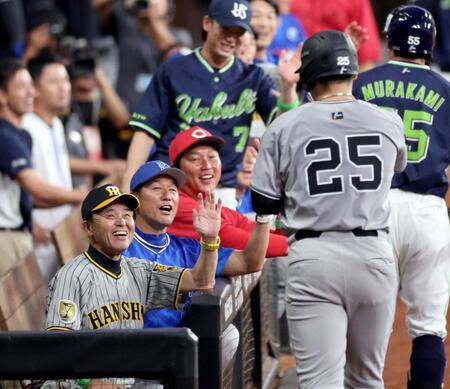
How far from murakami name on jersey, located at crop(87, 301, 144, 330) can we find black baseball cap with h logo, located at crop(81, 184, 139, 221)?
35cm

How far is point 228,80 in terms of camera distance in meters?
6.30

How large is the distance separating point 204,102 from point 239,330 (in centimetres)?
144

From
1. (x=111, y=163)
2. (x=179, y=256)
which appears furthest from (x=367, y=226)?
(x=111, y=163)

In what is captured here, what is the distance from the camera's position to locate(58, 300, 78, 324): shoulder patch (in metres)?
4.39

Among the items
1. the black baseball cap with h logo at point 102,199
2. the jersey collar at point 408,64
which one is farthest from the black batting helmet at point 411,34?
the black baseball cap with h logo at point 102,199

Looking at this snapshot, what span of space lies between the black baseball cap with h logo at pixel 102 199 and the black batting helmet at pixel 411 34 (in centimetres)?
153

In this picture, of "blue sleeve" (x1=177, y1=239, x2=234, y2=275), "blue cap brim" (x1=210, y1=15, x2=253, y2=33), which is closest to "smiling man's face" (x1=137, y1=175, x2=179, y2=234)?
"blue sleeve" (x1=177, y1=239, x2=234, y2=275)

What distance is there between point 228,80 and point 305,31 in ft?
12.7

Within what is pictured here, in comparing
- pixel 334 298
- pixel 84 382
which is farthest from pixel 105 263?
pixel 84 382

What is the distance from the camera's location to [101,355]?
3.51 m

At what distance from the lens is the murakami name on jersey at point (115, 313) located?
14.7 feet

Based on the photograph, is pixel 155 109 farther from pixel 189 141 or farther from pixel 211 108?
pixel 189 141

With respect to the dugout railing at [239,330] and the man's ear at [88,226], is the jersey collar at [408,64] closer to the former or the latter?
the dugout railing at [239,330]

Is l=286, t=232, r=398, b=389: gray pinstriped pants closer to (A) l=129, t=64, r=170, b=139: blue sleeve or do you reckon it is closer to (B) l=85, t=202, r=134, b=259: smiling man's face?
(B) l=85, t=202, r=134, b=259: smiling man's face
